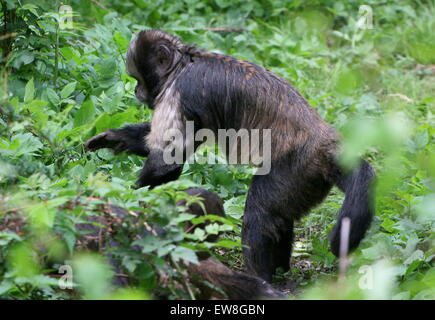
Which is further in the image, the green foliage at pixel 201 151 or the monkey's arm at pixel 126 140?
the monkey's arm at pixel 126 140

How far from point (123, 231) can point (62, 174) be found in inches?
60.7

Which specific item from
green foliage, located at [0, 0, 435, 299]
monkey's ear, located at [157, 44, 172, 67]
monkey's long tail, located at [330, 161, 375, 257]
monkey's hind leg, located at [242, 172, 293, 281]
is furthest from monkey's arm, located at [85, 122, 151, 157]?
monkey's long tail, located at [330, 161, 375, 257]

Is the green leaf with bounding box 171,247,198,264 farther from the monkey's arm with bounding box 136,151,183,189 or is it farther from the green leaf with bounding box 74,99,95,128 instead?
the green leaf with bounding box 74,99,95,128

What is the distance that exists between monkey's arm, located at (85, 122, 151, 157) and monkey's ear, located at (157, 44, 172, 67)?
51 cm

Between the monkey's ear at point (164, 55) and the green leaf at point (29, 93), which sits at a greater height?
the monkey's ear at point (164, 55)

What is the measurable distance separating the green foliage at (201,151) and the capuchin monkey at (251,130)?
302mm

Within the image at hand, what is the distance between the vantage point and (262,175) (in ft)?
15.9

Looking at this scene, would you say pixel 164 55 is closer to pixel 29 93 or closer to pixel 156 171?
pixel 156 171

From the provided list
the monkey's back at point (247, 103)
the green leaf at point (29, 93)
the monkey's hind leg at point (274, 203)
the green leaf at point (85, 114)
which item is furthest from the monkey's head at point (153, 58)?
the monkey's hind leg at point (274, 203)

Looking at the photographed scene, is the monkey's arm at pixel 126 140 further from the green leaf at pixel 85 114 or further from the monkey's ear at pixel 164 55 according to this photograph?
the monkey's ear at pixel 164 55

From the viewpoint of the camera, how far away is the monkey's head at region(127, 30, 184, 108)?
18.0 ft

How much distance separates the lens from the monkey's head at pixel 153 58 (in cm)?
548
